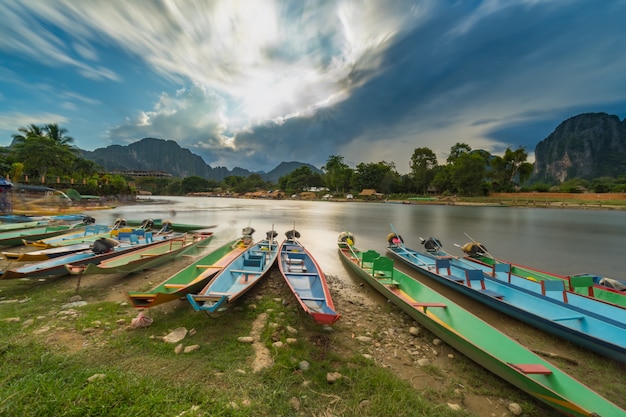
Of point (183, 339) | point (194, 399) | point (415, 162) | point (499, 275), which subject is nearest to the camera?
point (194, 399)

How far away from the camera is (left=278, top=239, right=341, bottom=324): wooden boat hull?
433 cm

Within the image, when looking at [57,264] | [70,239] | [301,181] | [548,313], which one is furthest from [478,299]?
[301,181]

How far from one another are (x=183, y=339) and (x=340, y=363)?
281 centimetres

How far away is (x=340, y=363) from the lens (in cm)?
409

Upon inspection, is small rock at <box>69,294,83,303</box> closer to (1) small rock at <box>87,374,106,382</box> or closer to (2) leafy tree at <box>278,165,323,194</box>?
(1) small rock at <box>87,374,106,382</box>

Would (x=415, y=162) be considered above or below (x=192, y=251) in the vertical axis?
above

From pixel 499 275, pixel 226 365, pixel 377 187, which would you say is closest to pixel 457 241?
pixel 499 275

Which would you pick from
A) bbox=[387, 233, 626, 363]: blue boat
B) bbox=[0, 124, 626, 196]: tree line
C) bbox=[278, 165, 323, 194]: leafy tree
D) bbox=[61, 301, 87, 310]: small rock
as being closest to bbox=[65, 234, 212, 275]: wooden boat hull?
bbox=[61, 301, 87, 310]: small rock

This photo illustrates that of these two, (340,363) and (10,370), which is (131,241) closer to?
(10,370)

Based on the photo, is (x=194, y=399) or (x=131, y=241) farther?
(x=131, y=241)

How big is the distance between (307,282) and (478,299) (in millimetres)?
4495

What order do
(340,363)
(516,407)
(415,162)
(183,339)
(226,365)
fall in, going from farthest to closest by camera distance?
(415,162) < (183,339) < (340,363) < (226,365) < (516,407)

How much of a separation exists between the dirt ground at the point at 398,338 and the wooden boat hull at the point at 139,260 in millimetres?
586

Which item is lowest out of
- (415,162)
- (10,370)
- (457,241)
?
(457,241)
